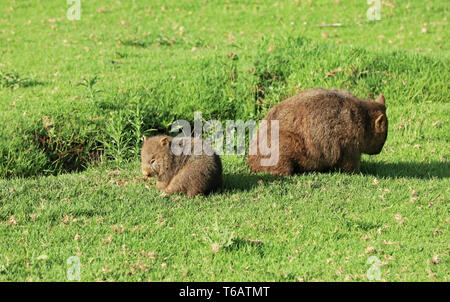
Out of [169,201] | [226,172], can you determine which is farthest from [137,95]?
[169,201]

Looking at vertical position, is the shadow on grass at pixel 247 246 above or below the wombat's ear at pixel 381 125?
below

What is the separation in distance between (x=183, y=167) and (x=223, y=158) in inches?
60.3

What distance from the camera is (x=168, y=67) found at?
10.8m

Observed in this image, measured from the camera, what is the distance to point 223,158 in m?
8.43

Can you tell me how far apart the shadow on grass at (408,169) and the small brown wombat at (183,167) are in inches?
90.4

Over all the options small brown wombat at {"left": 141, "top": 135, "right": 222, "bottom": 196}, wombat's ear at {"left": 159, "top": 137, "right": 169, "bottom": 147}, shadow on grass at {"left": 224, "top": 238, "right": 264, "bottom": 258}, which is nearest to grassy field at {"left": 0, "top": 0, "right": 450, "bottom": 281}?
shadow on grass at {"left": 224, "top": 238, "right": 264, "bottom": 258}

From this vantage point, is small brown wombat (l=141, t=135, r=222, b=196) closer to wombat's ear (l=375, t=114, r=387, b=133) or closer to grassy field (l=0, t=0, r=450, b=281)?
grassy field (l=0, t=0, r=450, b=281)

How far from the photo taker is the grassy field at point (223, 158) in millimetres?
5648

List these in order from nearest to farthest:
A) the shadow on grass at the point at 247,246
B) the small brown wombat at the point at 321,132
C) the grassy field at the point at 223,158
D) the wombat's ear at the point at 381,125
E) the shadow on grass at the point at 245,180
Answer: the grassy field at the point at 223,158 → the shadow on grass at the point at 247,246 → the shadow on grass at the point at 245,180 → the small brown wombat at the point at 321,132 → the wombat's ear at the point at 381,125

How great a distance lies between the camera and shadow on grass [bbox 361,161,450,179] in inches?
312

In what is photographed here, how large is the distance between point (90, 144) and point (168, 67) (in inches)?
114

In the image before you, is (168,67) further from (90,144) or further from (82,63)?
(90,144)

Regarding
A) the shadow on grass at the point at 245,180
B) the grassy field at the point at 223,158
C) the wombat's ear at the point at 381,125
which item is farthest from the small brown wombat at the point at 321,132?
the grassy field at the point at 223,158

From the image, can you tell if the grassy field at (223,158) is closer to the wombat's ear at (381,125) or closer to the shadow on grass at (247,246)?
the shadow on grass at (247,246)
